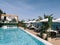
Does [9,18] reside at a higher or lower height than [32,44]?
higher

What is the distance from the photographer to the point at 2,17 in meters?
37.8

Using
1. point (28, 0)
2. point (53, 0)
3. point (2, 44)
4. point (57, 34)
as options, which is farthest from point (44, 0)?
point (2, 44)

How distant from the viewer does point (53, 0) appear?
88.0ft

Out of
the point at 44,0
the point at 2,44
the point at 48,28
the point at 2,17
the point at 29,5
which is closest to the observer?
the point at 2,44

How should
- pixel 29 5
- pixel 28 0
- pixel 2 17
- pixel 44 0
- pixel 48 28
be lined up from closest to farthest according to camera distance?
1. pixel 48 28
2. pixel 44 0
3. pixel 28 0
4. pixel 29 5
5. pixel 2 17

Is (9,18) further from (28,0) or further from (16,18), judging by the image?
(28,0)

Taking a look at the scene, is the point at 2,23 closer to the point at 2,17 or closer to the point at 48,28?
the point at 2,17

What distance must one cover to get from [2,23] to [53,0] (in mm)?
13067

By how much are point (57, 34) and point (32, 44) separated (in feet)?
10.4

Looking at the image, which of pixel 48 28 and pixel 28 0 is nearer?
pixel 48 28

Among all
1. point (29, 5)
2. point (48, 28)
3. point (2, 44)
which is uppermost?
point (29, 5)

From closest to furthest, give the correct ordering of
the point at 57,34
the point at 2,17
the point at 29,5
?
the point at 57,34 → the point at 29,5 → the point at 2,17

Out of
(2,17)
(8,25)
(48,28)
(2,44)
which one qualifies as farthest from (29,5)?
(2,44)

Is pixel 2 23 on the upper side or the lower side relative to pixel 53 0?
lower
